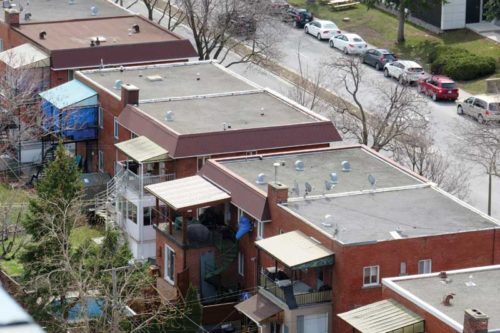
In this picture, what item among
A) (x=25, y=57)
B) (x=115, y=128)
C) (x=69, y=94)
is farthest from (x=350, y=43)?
(x=115, y=128)

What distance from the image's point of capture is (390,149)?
5856cm

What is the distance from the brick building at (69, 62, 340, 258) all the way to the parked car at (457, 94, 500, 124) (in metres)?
14.0

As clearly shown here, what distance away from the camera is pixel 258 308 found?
3950cm

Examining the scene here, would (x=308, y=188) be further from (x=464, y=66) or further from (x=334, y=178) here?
(x=464, y=66)

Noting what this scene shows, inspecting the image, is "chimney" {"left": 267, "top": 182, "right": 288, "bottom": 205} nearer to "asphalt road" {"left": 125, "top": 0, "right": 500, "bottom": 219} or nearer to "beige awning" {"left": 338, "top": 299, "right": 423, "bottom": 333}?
"beige awning" {"left": 338, "top": 299, "right": 423, "bottom": 333}

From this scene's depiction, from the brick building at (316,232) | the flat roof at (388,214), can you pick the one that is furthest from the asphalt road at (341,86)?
the flat roof at (388,214)

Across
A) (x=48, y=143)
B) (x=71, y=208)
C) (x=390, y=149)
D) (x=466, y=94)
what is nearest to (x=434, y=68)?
A: (x=466, y=94)

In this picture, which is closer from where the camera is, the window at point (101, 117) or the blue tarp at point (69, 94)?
the blue tarp at point (69, 94)

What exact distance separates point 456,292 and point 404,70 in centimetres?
3940

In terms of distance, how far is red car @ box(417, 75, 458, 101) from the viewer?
70375 millimetres

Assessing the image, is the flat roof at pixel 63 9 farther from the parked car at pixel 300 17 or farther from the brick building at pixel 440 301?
the brick building at pixel 440 301

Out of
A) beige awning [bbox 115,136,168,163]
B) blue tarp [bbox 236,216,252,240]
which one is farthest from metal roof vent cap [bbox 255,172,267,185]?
beige awning [bbox 115,136,168,163]

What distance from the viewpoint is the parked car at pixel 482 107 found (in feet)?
214

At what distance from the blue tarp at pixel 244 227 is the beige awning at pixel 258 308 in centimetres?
325
